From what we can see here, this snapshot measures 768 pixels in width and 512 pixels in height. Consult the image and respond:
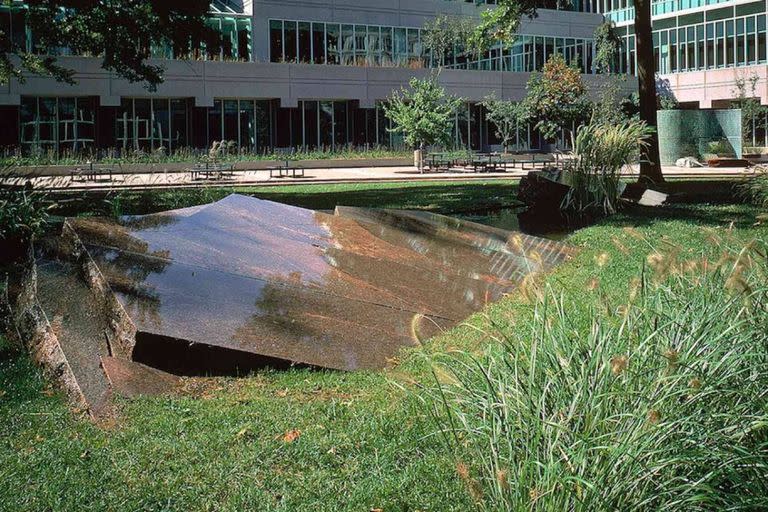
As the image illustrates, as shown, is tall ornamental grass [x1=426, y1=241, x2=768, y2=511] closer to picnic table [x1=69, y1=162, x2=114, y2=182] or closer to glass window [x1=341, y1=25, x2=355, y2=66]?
picnic table [x1=69, y1=162, x2=114, y2=182]

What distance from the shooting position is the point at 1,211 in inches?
420

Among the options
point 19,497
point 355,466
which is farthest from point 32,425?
point 355,466

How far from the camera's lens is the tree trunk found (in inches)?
928

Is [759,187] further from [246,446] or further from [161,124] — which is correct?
[161,124]

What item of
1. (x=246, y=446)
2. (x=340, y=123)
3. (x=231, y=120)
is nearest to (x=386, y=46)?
(x=340, y=123)

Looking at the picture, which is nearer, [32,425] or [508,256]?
[32,425]

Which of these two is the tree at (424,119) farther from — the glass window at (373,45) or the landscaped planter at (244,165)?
the glass window at (373,45)

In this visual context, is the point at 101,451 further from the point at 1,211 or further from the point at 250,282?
the point at 1,211

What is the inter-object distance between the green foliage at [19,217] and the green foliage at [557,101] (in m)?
42.3

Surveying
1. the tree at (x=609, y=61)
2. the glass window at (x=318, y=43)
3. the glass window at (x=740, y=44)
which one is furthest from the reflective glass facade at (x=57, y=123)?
the glass window at (x=740, y=44)

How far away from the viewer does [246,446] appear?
206 inches

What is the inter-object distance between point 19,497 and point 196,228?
16.8ft

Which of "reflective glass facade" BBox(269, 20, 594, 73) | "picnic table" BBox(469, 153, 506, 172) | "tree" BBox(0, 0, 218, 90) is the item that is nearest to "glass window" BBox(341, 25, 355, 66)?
"reflective glass facade" BBox(269, 20, 594, 73)

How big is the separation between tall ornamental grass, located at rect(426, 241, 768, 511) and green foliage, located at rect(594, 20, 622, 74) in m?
59.4
